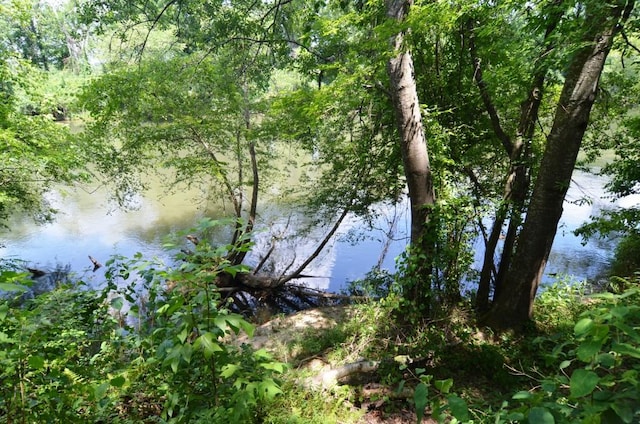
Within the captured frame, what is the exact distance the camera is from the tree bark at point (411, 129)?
3781mm

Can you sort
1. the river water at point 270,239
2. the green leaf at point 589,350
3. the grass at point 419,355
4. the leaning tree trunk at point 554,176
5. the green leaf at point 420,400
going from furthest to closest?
1. the river water at point 270,239
2. the leaning tree trunk at point 554,176
3. the grass at point 419,355
4. the green leaf at point 420,400
5. the green leaf at point 589,350

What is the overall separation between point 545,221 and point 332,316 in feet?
12.6

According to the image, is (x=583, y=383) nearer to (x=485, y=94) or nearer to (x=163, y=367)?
(x=163, y=367)

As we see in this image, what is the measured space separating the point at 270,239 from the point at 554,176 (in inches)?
310

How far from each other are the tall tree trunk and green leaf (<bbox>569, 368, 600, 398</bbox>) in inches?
123

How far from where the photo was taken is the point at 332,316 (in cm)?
628

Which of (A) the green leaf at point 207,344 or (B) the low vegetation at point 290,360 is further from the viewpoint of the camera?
(A) the green leaf at point 207,344

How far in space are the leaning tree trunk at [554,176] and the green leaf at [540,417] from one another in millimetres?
3083

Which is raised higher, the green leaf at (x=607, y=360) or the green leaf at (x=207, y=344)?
the green leaf at (x=607, y=360)

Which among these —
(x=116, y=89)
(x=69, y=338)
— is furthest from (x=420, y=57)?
(x=116, y=89)

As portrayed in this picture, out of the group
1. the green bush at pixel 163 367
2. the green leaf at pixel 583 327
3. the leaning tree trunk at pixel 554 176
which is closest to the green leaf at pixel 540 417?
the green leaf at pixel 583 327

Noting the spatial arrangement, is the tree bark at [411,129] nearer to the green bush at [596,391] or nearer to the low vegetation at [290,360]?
the low vegetation at [290,360]

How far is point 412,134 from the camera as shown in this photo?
13.0 ft

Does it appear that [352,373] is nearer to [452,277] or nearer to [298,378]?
[298,378]
